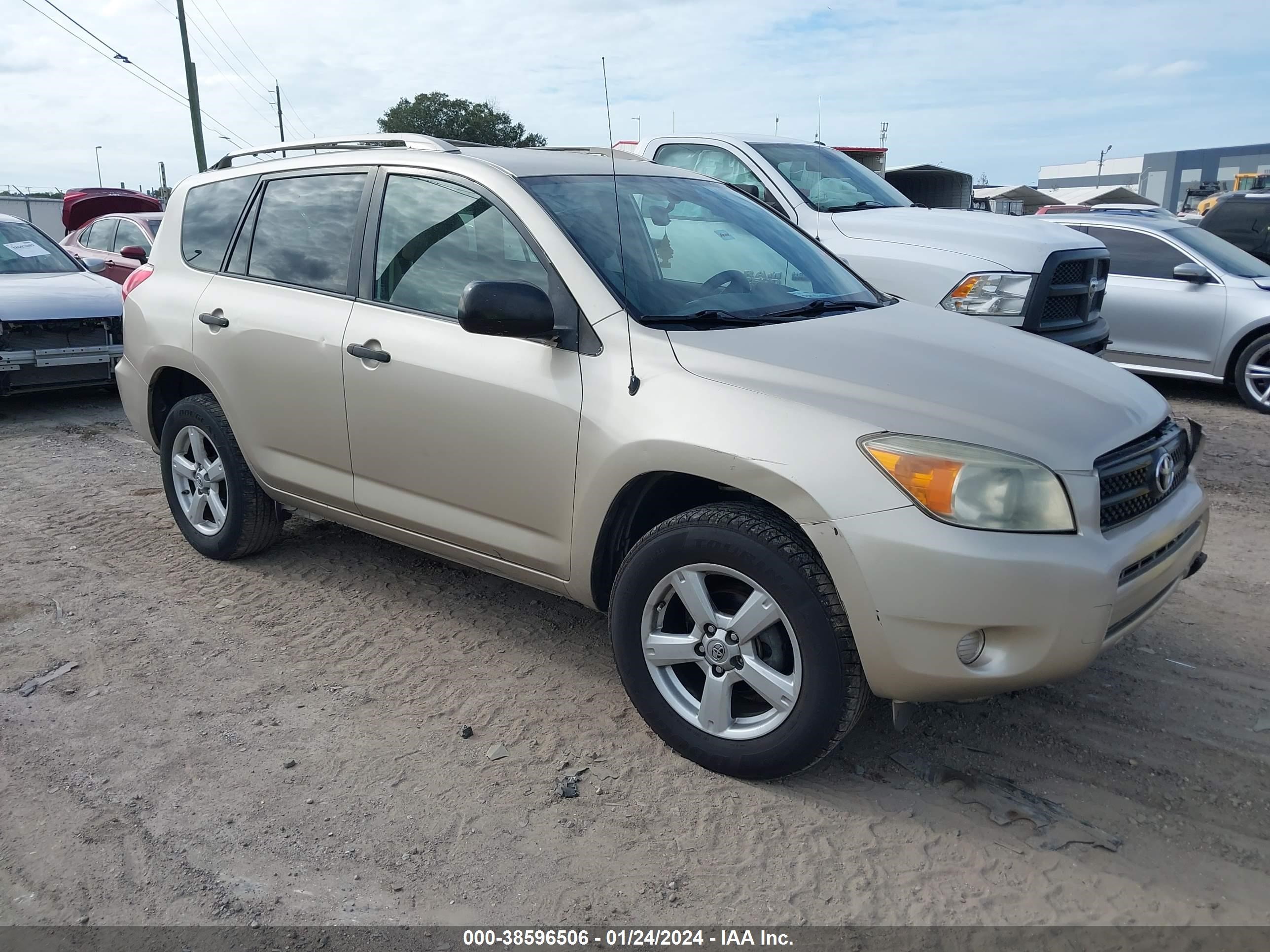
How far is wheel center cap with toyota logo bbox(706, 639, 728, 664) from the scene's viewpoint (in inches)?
119

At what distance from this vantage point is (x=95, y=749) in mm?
3299

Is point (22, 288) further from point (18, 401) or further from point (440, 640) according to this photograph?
point (440, 640)

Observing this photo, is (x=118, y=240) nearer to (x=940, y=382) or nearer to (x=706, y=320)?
(x=706, y=320)

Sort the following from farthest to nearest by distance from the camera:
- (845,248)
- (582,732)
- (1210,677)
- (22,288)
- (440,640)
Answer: (22,288) → (845,248) → (440,640) → (1210,677) → (582,732)

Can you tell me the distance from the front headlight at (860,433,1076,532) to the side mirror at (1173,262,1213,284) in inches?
279

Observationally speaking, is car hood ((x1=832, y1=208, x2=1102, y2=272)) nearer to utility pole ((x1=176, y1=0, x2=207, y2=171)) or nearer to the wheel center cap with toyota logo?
→ the wheel center cap with toyota logo

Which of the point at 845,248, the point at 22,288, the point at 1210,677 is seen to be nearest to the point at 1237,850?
the point at 1210,677

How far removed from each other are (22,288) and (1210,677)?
349 inches

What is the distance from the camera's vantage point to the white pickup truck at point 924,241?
257 inches

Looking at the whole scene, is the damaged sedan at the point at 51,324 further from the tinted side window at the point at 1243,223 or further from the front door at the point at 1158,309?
the tinted side window at the point at 1243,223

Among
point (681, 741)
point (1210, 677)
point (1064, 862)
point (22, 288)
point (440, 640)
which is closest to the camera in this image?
point (1064, 862)

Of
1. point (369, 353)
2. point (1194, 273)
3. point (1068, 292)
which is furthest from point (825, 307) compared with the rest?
point (1194, 273)

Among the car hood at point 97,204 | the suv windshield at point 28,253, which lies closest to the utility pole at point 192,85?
the car hood at point 97,204

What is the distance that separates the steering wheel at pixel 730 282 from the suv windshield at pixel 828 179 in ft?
12.6
